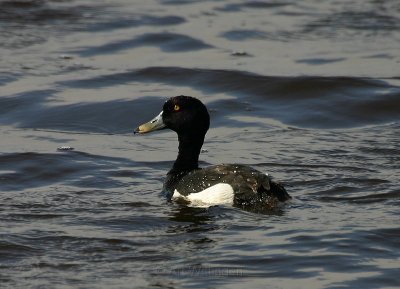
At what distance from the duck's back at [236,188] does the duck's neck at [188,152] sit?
644 millimetres

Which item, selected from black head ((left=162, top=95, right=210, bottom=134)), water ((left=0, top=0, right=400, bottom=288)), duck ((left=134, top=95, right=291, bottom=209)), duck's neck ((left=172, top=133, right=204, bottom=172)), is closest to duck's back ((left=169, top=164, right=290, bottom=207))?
duck ((left=134, top=95, right=291, bottom=209))

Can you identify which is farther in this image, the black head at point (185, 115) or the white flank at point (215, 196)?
the black head at point (185, 115)

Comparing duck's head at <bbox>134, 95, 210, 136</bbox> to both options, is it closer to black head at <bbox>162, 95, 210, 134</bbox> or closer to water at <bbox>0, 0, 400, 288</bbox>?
black head at <bbox>162, 95, 210, 134</bbox>

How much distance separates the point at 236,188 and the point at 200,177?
1.92 feet

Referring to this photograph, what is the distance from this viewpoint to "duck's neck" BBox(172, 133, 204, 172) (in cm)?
1154

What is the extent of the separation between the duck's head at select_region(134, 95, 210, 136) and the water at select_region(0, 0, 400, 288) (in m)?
0.57

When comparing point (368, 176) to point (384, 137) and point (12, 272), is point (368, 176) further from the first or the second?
point (12, 272)

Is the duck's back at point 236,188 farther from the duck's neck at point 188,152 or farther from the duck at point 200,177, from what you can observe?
the duck's neck at point 188,152

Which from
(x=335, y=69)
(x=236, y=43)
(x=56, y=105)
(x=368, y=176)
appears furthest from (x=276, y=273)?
(x=236, y=43)

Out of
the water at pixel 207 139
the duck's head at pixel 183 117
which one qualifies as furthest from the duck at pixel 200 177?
the water at pixel 207 139

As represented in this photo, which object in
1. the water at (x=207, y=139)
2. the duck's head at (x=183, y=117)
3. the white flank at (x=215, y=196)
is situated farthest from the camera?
the duck's head at (x=183, y=117)

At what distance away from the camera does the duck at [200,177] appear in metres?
10.4

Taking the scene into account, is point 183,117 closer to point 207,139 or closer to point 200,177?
point 200,177

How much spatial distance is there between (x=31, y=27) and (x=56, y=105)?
13.3 ft
